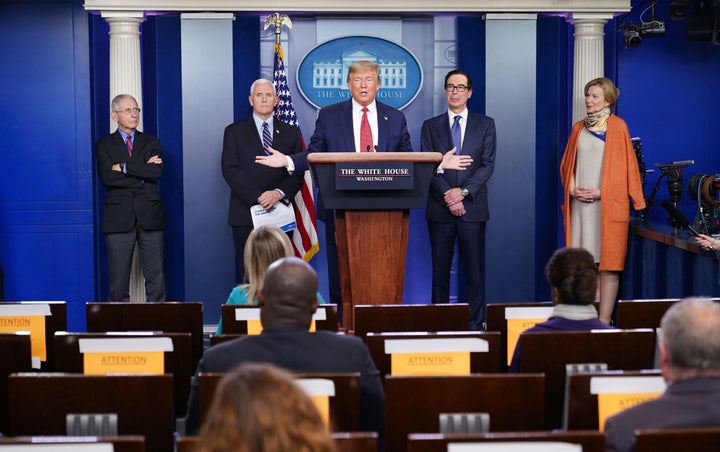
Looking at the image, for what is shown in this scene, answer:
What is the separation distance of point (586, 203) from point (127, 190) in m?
3.29

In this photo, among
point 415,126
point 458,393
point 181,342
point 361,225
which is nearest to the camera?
point 458,393

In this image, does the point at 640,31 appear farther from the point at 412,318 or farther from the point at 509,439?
the point at 509,439

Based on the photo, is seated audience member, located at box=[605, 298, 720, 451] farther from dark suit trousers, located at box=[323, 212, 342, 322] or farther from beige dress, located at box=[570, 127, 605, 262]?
beige dress, located at box=[570, 127, 605, 262]

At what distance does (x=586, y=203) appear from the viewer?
753 centimetres

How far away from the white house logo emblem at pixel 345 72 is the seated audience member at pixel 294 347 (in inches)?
202

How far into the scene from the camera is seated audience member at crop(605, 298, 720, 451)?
8.07 ft

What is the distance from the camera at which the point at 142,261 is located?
7727 millimetres

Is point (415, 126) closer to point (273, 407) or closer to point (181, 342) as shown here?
point (181, 342)

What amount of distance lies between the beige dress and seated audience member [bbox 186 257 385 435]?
4612 mm

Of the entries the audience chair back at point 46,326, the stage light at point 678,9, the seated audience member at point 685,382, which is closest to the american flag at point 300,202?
the stage light at point 678,9

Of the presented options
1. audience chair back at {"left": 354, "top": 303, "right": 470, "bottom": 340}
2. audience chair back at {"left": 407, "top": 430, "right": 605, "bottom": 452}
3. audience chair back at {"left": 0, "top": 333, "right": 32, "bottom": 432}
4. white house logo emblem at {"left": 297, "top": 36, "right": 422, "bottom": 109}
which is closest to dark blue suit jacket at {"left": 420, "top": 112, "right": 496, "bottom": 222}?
white house logo emblem at {"left": 297, "top": 36, "right": 422, "bottom": 109}

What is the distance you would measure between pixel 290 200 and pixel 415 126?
1325mm

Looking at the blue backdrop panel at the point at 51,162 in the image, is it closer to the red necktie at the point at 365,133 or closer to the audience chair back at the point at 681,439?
the red necktie at the point at 365,133

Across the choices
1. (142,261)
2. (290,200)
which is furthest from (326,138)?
(142,261)
